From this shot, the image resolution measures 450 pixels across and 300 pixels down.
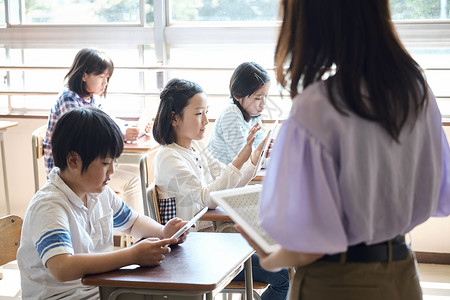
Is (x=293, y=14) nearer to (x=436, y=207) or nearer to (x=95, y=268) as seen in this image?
(x=436, y=207)

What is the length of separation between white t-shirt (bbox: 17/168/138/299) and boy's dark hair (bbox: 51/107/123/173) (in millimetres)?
80

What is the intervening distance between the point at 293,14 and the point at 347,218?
37cm

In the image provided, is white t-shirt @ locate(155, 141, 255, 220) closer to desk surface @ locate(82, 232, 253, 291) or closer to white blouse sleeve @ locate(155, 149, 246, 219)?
white blouse sleeve @ locate(155, 149, 246, 219)

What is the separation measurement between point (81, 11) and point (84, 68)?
1.10 metres

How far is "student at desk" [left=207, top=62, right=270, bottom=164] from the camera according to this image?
2.99 m

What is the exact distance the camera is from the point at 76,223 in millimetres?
1735

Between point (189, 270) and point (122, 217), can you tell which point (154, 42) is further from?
point (189, 270)

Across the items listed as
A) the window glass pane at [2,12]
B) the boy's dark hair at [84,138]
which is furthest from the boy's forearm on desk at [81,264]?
the window glass pane at [2,12]

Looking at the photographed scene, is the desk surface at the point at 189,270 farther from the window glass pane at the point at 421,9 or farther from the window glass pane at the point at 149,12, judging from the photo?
the window glass pane at the point at 149,12

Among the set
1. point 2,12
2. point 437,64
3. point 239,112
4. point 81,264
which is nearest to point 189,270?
point 81,264

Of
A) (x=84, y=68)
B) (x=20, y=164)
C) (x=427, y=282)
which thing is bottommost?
(x=427, y=282)

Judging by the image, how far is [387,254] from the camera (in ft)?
3.74

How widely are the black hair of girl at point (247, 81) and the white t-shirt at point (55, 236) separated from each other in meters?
1.37

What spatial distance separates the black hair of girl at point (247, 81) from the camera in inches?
120
